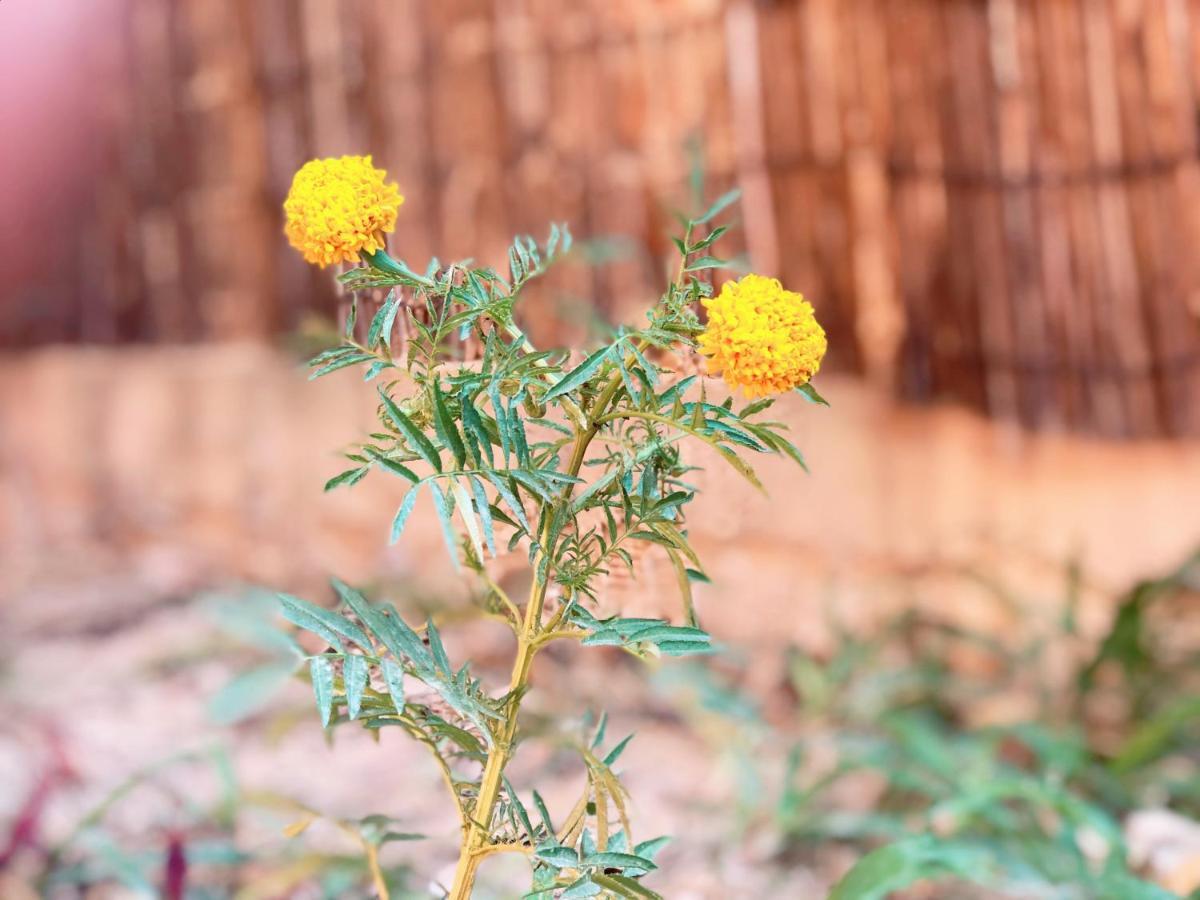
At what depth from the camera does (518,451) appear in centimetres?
51

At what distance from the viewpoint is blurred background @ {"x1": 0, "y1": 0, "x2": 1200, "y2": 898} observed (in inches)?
68.9

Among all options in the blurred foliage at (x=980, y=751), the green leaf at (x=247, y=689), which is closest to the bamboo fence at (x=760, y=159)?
the blurred foliage at (x=980, y=751)

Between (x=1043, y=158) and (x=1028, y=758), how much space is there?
3.08 feet

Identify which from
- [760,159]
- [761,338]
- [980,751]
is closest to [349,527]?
[760,159]

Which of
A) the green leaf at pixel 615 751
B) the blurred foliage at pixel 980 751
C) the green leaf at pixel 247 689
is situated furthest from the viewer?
the blurred foliage at pixel 980 751

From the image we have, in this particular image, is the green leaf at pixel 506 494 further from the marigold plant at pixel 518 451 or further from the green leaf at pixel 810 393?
the green leaf at pixel 810 393

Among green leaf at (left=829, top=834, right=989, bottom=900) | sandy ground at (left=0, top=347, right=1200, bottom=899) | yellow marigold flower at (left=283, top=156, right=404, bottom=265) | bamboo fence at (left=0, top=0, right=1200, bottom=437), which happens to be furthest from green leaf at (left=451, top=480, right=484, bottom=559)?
bamboo fence at (left=0, top=0, right=1200, bottom=437)

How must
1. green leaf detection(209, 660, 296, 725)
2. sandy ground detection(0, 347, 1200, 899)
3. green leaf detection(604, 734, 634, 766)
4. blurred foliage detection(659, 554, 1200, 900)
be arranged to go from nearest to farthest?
green leaf detection(604, 734, 634, 766)
green leaf detection(209, 660, 296, 725)
blurred foliage detection(659, 554, 1200, 900)
sandy ground detection(0, 347, 1200, 899)

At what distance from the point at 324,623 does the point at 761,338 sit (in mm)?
224

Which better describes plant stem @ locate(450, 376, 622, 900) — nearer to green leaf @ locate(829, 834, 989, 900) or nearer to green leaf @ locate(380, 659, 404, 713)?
green leaf @ locate(380, 659, 404, 713)

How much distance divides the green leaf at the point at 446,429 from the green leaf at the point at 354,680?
91mm

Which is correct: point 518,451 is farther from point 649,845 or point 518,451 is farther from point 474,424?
point 649,845

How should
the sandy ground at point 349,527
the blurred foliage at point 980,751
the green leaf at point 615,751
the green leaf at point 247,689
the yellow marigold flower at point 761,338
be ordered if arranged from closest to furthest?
the yellow marigold flower at point 761,338 < the green leaf at point 615,751 < the green leaf at point 247,689 < the blurred foliage at point 980,751 < the sandy ground at point 349,527

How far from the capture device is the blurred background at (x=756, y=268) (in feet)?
5.74
